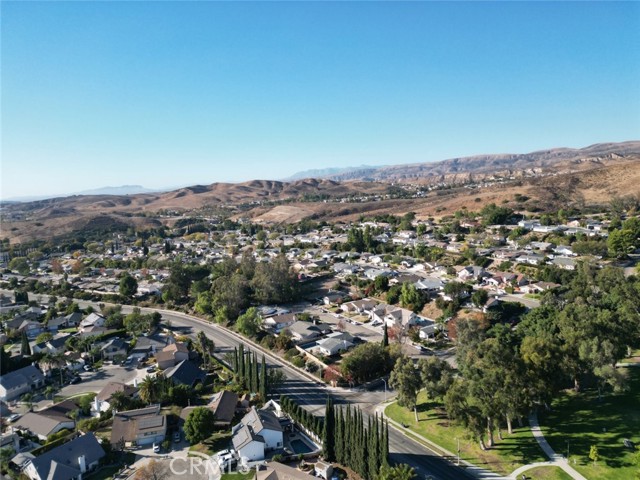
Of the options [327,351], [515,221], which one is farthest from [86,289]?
[515,221]

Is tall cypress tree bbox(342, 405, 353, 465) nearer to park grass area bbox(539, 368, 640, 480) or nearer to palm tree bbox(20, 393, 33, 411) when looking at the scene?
park grass area bbox(539, 368, 640, 480)

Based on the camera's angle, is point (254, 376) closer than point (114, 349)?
Yes

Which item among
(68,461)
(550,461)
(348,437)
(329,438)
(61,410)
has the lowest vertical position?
(61,410)

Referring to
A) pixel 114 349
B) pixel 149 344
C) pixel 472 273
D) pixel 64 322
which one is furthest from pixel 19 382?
pixel 472 273

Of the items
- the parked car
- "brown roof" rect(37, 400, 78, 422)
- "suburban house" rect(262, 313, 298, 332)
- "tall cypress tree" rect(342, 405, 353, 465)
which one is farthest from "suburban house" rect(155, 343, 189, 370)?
"tall cypress tree" rect(342, 405, 353, 465)

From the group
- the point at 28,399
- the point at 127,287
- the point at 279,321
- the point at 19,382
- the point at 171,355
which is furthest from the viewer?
the point at 127,287

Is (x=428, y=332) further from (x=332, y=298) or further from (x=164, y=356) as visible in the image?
(x=164, y=356)

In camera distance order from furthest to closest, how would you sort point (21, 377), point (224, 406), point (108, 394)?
point (21, 377), point (108, 394), point (224, 406)
